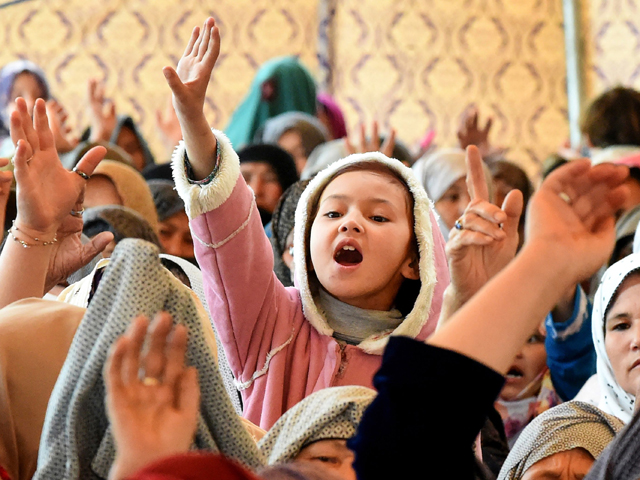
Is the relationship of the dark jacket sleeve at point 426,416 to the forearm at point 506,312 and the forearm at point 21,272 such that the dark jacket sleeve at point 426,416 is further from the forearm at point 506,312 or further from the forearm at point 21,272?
the forearm at point 21,272

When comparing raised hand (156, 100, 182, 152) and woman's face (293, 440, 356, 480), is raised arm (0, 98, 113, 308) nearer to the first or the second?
woman's face (293, 440, 356, 480)

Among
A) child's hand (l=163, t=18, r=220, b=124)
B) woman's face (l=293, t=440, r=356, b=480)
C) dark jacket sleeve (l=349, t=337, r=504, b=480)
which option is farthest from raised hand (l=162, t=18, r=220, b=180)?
dark jacket sleeve (l=349, t=337, r=504, b=480)

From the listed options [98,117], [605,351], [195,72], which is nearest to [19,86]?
[98,117]

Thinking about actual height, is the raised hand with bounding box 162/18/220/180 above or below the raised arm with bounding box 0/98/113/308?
above

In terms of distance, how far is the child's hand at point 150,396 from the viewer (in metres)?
1.12

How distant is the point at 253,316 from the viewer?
6.37 ft

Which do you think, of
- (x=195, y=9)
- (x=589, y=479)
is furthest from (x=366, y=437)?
(x=195, y=9)

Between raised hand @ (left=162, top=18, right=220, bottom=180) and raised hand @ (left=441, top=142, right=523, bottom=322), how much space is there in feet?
1.68

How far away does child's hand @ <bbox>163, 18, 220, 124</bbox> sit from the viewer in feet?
6.03

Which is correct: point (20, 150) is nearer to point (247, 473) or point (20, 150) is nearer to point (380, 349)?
point (380, 349)

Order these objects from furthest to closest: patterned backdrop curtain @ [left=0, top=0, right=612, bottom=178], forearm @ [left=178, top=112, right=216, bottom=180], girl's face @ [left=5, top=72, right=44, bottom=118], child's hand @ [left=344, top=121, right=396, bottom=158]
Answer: patterned backdrop curtain @ [left=0, top=0, right=612, bottom=178] → girl's face @ [left=5, top=72, right=44, bottom=118] → child's hand @ [left=344, top=121, right=396, bottom=158] → forearm @ [left=178, top=112, right=216, bottom=180]

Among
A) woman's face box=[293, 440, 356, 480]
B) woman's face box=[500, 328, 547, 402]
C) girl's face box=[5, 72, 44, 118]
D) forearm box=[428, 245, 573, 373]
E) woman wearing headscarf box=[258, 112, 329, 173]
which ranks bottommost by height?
woman's face box=[500, 328, 547, 402]

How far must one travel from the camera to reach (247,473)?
40.9 inches

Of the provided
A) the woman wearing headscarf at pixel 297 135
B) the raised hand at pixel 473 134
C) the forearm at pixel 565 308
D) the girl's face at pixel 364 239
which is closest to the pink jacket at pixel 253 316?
the girl's face at pixel 364 239
